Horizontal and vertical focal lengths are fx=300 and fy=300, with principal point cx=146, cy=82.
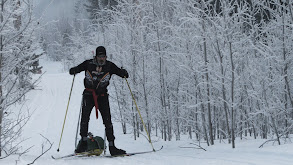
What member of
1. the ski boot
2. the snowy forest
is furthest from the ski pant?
the snowy forest

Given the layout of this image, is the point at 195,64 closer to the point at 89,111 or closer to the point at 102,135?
the point at 89,111

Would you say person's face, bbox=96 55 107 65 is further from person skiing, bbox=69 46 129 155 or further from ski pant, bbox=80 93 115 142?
ski pant, bbox=80 93 115 142

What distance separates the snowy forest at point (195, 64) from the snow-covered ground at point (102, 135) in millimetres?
491

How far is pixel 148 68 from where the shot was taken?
9375mm

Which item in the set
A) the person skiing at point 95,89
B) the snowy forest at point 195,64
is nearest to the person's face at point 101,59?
the person skiing at point 95,89

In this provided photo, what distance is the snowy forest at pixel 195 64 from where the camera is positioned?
16.6 ft

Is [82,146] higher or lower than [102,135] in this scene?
higher

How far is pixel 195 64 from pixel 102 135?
525 centimetres

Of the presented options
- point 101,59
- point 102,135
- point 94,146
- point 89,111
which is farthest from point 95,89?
point 102,135

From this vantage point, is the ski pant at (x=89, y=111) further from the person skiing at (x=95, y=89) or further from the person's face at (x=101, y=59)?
the person's face at (x=101, y=59)

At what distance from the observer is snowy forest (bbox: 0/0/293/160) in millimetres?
5047

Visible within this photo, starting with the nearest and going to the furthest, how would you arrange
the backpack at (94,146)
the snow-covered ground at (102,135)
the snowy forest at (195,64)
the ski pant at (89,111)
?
the snow-covered ground at (102,135)
the snowy forest at (195,64)
the backpack at (94,146)
the ski pant at (89,111)

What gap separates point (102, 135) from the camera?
10.5 meters

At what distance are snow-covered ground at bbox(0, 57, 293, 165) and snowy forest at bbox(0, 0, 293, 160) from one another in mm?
491
